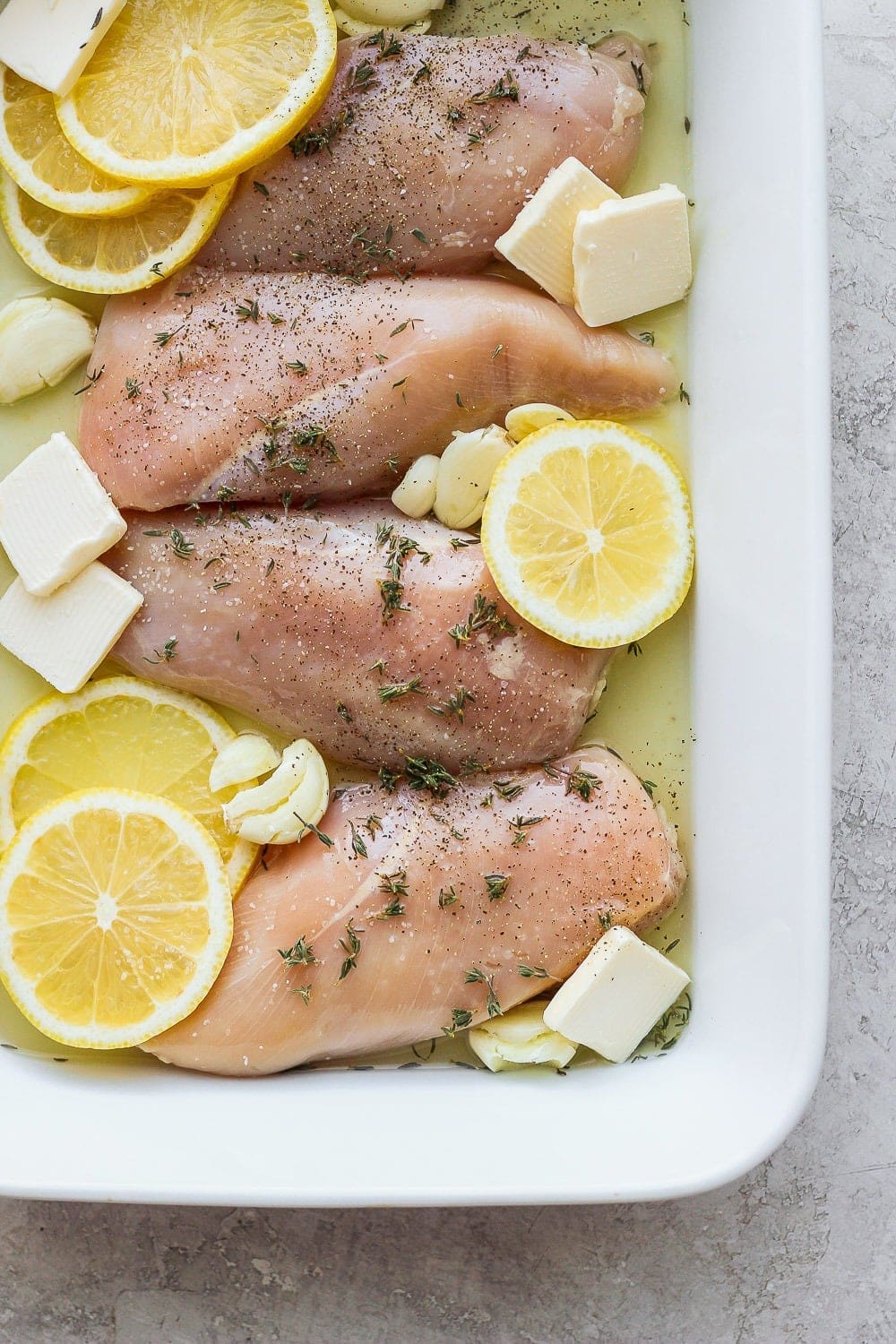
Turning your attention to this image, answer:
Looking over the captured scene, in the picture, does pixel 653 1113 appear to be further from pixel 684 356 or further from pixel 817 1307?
pixel 684 356

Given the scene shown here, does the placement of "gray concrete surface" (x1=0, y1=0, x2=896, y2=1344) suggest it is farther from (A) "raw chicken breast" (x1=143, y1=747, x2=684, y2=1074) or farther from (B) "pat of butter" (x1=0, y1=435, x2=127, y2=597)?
(B) "pat of butter" (x1=0, y1=435, x2=127, y2=597)

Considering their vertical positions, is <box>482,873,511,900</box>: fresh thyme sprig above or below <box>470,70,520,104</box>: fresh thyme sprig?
below

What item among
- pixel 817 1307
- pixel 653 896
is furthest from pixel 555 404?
pixel 817 1307

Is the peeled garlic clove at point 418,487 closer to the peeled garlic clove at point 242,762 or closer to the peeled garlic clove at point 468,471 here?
the peeled garlic clove at point 468,471

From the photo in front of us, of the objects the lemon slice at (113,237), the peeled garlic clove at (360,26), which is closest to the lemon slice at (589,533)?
the lemon slice at (113,237)

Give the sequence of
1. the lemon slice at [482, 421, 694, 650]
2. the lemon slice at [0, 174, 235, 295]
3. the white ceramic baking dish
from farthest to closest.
Answer: 1. the lemon slice at [0, 174, 235, 295]
2. the lemon slice at [482, 421, 694, 650]
3. the white ceramic baking dish

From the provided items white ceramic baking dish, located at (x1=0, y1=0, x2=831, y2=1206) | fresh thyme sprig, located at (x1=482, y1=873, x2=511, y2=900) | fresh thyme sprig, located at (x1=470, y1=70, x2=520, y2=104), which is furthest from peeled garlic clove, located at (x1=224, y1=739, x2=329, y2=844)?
fresh thyme sprig, located at (x1=470, y1=70, x2=520, y2=104)

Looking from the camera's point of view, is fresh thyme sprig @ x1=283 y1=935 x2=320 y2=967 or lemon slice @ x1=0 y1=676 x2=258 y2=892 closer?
fresh thyme sprig @ x1=283 y1=935 x2=320 y2=967
